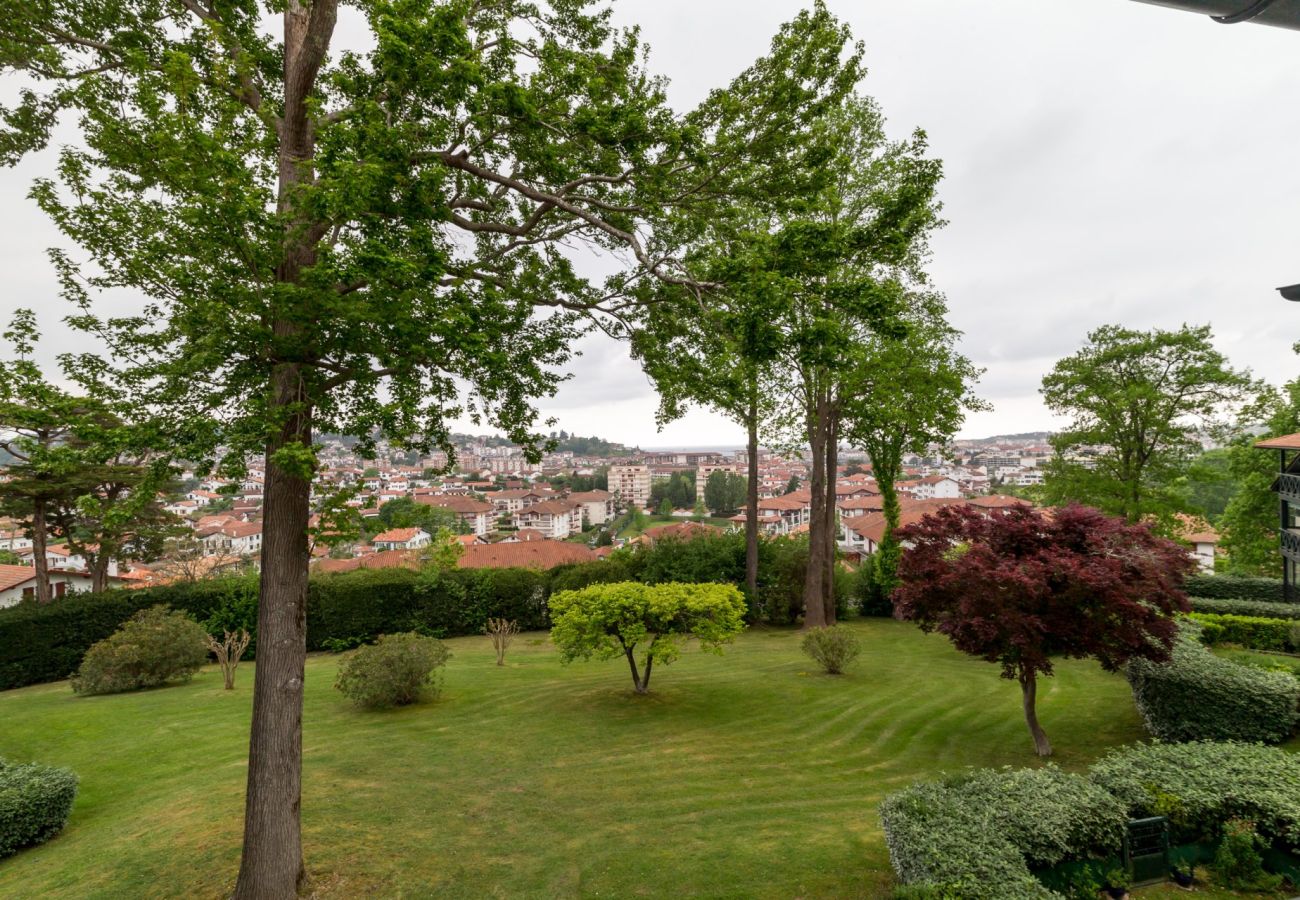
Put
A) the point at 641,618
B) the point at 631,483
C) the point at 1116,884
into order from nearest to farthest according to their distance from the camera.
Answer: the point at 1116,884 < the point at 641,618 < the point at 631,483

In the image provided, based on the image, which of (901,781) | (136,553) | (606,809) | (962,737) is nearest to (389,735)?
(606,809)

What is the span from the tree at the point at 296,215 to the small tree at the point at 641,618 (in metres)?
5.65

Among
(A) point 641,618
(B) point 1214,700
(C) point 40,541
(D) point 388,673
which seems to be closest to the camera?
(B) point 1214,700

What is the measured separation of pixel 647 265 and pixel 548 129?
1.90 meters

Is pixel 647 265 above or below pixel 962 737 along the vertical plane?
above

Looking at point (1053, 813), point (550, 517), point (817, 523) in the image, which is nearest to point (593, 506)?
point (550, 517)

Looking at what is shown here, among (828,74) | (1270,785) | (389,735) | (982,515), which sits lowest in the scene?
(389,735)

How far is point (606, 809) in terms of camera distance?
7.58m

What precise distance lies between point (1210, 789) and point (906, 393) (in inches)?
615

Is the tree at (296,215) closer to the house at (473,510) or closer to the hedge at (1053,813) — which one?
the hedge at (1053,813)

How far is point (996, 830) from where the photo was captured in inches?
Result: 197

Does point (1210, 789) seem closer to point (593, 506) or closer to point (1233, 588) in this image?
point (1233, 588)

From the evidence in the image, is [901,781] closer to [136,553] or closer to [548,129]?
[548,129]

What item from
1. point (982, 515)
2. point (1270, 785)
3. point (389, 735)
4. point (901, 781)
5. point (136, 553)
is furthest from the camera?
point (136, 553)
